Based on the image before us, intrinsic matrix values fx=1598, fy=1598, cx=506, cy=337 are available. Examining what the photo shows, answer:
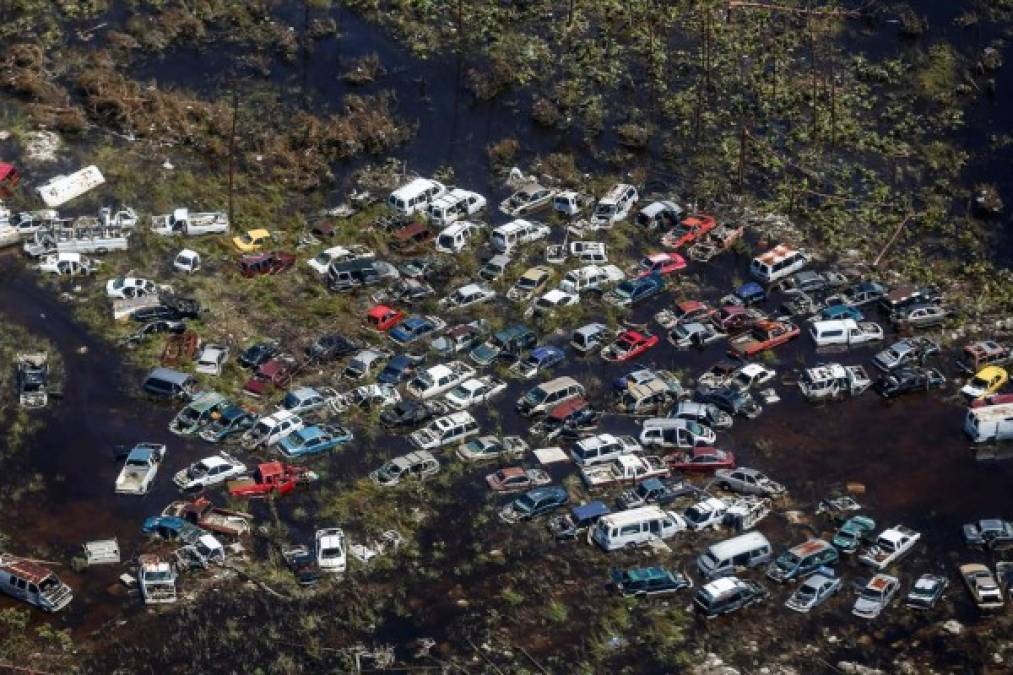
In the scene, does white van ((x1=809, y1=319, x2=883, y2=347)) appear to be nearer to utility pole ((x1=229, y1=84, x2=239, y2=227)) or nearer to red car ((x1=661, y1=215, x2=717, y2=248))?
red car ((x1=661, y1=215, x2=717, y2=248))

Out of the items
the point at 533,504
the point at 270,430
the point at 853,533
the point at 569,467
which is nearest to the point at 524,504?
the point at 533,504

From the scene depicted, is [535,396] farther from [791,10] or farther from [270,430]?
[791,10]

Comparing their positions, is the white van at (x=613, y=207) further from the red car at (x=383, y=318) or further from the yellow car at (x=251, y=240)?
the yellow car at (x=251, y=240)

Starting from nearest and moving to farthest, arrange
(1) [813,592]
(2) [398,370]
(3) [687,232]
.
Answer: (1) [813,592] < (2) [398,370] < (3) [687,232]

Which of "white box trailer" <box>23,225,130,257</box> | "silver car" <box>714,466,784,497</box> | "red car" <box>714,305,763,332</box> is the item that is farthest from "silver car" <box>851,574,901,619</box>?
"white box trailer" <box>23,225,130,257</box>

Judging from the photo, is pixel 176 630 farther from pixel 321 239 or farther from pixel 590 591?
pixel 321 239
